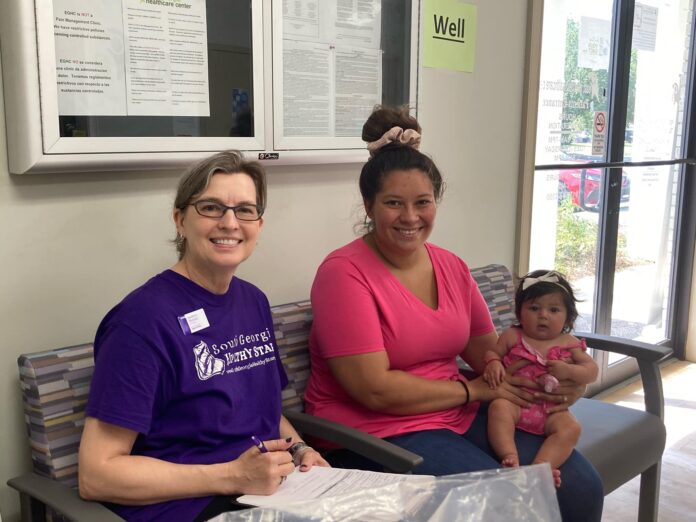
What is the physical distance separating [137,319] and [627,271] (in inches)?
132

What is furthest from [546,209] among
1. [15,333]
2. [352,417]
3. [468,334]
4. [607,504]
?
[15,333]

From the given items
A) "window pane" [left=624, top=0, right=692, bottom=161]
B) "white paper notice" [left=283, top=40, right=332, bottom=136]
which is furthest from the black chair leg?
"window pane" [left=624, top=0, right=692, bottom=161]

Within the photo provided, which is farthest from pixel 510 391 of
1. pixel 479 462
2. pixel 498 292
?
pixel 498 292

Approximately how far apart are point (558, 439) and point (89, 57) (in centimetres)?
148

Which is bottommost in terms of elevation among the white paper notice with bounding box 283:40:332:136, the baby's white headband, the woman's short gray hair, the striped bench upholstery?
the striped bench upholstery

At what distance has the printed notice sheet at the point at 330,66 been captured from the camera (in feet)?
6.48

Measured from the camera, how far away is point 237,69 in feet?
6.05

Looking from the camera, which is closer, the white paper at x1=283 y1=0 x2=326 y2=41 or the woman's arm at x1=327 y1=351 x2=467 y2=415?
the woman's arm at x1=327 y1=351 x2=467 y2=415

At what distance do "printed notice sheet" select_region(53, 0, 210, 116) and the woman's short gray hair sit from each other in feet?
1.02

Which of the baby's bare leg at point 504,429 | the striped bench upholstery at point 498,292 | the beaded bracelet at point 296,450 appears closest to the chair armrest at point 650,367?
the striped bench upholstery at point 498,292

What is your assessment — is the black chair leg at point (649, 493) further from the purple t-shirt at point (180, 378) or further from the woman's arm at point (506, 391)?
the purple t-shirt at point (180, 378)

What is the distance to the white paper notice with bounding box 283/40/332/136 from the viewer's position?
77.7 inches

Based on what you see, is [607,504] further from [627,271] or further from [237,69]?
[237,69]

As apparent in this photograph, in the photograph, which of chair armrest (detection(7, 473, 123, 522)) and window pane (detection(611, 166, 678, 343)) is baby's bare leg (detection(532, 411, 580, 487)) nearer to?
chair armrest (detection(7, 473, 123, 522))
